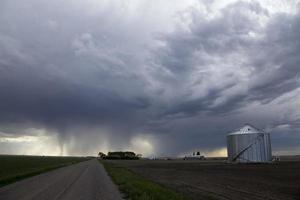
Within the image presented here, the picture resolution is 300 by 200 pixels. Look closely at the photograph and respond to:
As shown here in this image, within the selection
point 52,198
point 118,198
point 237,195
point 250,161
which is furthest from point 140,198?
point 250,161

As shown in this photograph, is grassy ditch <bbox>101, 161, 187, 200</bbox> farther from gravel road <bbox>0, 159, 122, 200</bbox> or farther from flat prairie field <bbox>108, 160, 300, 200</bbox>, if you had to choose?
flat prairie field <bbox>108, 160, 300, 200</bbox>

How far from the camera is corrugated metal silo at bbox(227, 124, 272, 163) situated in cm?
9019

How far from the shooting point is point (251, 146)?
297 feet

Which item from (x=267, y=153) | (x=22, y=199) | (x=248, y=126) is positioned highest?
(x=248, y=126)

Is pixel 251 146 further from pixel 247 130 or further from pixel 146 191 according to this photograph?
pixel 146 191

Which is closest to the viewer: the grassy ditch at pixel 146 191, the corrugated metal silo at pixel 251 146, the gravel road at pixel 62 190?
the grassy ditch at pixel 146 191

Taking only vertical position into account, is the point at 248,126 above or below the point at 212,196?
above

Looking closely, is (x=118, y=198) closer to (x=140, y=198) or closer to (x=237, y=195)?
(x=140, y=198)

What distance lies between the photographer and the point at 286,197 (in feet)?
79.5

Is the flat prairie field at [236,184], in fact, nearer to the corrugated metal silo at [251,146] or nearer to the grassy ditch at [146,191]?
the grassy ditch at [146,191]

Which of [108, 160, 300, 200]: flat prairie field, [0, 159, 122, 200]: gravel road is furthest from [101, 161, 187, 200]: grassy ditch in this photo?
[108, 160, 300, 200]: flat prairie field

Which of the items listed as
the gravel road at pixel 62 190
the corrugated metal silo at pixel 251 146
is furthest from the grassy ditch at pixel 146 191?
the corrugated metal silo at pixel 251 146

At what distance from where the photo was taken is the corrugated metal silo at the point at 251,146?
90.2 meters

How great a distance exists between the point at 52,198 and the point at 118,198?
3.99m
